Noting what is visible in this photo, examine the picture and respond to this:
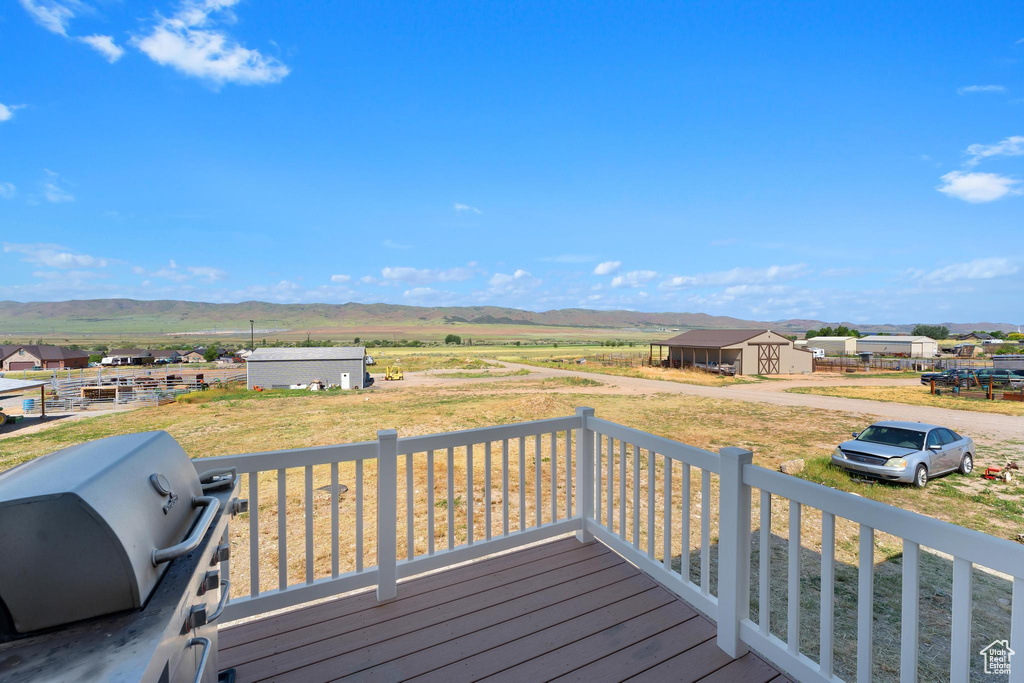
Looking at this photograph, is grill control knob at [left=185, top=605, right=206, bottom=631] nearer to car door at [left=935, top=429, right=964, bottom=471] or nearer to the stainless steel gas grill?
the stainless steel gas grill

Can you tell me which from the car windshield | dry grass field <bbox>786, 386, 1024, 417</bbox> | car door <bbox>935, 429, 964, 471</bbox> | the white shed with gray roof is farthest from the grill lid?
the white shed with gray roof

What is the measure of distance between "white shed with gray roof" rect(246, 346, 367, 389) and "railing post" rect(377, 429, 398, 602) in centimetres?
2250

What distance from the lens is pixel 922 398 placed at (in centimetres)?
1493

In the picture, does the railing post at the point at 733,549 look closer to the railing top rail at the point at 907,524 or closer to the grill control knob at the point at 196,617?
the railing top rail at the point at 907,524

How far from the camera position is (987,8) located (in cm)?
908

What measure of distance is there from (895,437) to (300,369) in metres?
25.2

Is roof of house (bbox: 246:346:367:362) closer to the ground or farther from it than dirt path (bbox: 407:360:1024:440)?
farther from it

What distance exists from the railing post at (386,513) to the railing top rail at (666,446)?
135 centimetres

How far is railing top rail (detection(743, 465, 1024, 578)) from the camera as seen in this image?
1.07 m

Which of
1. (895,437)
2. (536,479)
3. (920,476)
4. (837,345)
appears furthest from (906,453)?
(837,345)

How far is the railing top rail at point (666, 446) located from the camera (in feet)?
6.69

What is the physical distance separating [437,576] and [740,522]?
1780mm

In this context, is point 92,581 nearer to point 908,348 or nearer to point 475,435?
point 475,435

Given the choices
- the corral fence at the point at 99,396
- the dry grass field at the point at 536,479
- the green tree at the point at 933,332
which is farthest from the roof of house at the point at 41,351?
the green tree at the point at 933,332
